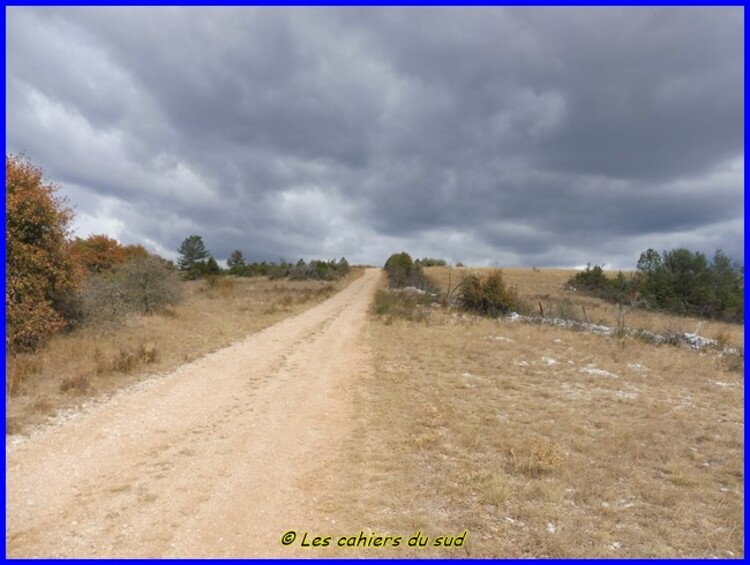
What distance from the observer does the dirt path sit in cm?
435

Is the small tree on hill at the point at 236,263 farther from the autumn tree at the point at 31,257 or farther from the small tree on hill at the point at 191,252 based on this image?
the autumn tree at the point at 31,257

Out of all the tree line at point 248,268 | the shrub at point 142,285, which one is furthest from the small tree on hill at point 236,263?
the shrub at point 142,285

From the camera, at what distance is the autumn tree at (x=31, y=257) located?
11.4 meters

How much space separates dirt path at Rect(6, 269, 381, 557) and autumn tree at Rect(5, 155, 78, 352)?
4033mm

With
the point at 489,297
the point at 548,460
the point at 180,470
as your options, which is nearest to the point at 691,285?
the point at 489,297

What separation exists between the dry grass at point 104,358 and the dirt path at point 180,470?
64 cm

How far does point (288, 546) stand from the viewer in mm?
4316

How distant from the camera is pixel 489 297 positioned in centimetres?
2752

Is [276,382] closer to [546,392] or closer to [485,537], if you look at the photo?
[546,392]

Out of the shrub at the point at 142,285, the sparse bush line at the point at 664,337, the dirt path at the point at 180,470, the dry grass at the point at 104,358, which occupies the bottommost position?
the dirt path at the point at 180,470

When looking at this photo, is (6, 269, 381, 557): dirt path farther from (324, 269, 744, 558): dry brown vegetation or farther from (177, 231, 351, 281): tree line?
(177, 231, 351, 281): tree line

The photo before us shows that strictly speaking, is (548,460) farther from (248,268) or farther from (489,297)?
(248,268)

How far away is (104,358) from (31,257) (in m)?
3.23

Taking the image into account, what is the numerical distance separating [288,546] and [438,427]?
12.9 ft
